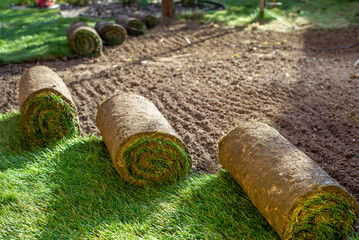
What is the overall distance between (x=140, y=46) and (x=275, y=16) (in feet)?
15.3

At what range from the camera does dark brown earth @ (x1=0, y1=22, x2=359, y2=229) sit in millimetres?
4172

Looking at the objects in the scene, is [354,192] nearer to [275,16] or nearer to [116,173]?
[116,173]

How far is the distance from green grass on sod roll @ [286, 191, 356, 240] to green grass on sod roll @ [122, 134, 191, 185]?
3.98 ft

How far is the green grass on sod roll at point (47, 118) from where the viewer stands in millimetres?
3959

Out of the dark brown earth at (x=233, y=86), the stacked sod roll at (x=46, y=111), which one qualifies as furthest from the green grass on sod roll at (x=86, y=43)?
the stacked sod roll at (x=46, y=111)

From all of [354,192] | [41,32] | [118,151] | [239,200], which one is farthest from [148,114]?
[41,32]

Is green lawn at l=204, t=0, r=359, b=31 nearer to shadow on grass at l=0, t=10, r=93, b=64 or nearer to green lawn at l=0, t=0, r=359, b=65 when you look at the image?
green lawn at l=0, t=0, r=359, b=65

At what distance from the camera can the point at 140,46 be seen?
26.1ft

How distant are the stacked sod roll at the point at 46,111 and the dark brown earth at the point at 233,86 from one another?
504mm

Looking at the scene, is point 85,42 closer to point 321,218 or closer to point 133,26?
point 133,26

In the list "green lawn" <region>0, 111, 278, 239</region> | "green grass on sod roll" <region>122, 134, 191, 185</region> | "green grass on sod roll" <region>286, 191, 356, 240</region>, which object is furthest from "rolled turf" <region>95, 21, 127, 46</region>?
"green grass on sod roll" <region>286, 191, 356, 240</region>

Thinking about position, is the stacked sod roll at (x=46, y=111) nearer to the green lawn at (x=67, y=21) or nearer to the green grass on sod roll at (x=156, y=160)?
the green grass on sod roll at (x=156, y=160)

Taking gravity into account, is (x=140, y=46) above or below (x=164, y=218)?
above

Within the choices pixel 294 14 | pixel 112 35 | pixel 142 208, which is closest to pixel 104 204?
pixel 142 208
